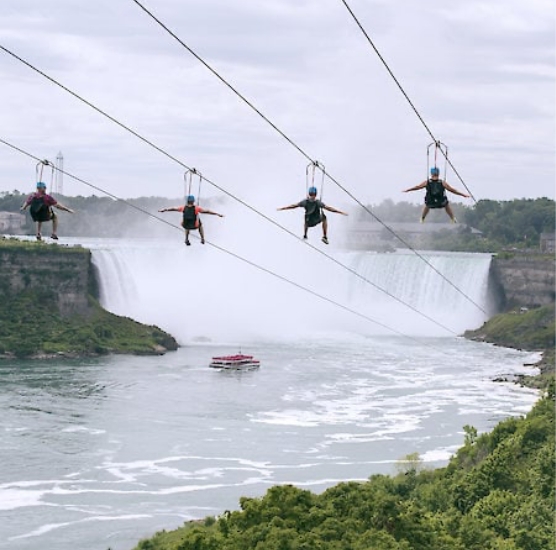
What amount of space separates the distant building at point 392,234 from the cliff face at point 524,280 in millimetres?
40932

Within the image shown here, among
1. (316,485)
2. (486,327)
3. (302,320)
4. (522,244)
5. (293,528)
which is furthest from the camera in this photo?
(522,244)

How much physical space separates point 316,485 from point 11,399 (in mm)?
21137

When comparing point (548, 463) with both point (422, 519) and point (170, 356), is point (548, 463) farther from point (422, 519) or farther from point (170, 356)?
point (170, 356)

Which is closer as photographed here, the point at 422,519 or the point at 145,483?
the point at 422,519

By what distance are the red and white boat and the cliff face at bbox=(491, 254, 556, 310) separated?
103 feet

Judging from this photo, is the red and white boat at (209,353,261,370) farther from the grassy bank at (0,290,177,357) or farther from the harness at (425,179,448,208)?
the harness at (425,179,448,208)

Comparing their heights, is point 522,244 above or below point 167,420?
above

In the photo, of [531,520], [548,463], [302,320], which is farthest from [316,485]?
[302,320]

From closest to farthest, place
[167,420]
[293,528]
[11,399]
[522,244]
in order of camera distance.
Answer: [293,528] < [167,420] < [11,399] < [522,244]

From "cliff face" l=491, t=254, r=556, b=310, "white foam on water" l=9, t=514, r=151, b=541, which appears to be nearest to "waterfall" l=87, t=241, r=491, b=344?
"cliff face" l=491, t=254, r=556, b=310

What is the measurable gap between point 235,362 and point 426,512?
42426 mm

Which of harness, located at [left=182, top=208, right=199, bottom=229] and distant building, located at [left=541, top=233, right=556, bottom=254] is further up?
distant building, located at [left=541, top=233, right=556, bottom=254]

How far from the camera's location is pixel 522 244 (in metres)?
138

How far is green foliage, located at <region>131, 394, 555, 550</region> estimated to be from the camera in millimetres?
24359
